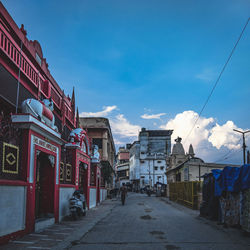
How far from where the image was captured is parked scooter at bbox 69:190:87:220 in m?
12.7

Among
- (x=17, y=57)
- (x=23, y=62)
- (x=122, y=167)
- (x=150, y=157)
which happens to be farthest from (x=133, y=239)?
(x=122, y=167)

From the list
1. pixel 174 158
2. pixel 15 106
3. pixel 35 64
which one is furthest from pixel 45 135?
pixel 174 158

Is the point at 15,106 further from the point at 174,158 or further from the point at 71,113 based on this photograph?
the point at 174,158

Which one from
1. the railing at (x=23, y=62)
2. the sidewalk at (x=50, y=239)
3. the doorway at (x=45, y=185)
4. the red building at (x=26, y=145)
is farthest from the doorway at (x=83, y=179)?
the sidewalk at (x=50, y=239)

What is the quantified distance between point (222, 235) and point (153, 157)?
6918cm

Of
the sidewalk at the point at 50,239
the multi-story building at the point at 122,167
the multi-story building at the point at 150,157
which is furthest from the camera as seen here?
the multi-story building at the point at 122,167

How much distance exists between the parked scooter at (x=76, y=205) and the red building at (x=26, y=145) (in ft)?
1.13

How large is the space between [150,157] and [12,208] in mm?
71281

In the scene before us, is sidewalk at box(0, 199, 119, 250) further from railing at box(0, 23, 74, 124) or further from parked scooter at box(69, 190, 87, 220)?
railing at box(0, 23, 74, 124)

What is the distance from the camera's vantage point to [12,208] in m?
7.77

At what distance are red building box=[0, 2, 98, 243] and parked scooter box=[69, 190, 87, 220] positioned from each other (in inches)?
13.6

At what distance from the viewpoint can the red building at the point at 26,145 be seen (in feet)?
25.8

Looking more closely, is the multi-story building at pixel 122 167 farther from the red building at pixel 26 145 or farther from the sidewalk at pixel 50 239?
the sidewalk at pixel 50 239

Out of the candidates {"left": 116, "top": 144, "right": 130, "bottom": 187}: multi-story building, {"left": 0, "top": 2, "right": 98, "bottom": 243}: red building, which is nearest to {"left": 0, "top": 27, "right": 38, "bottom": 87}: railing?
{"left": 0, "top": 2, "right": 98, "bottom": 243}: red building
